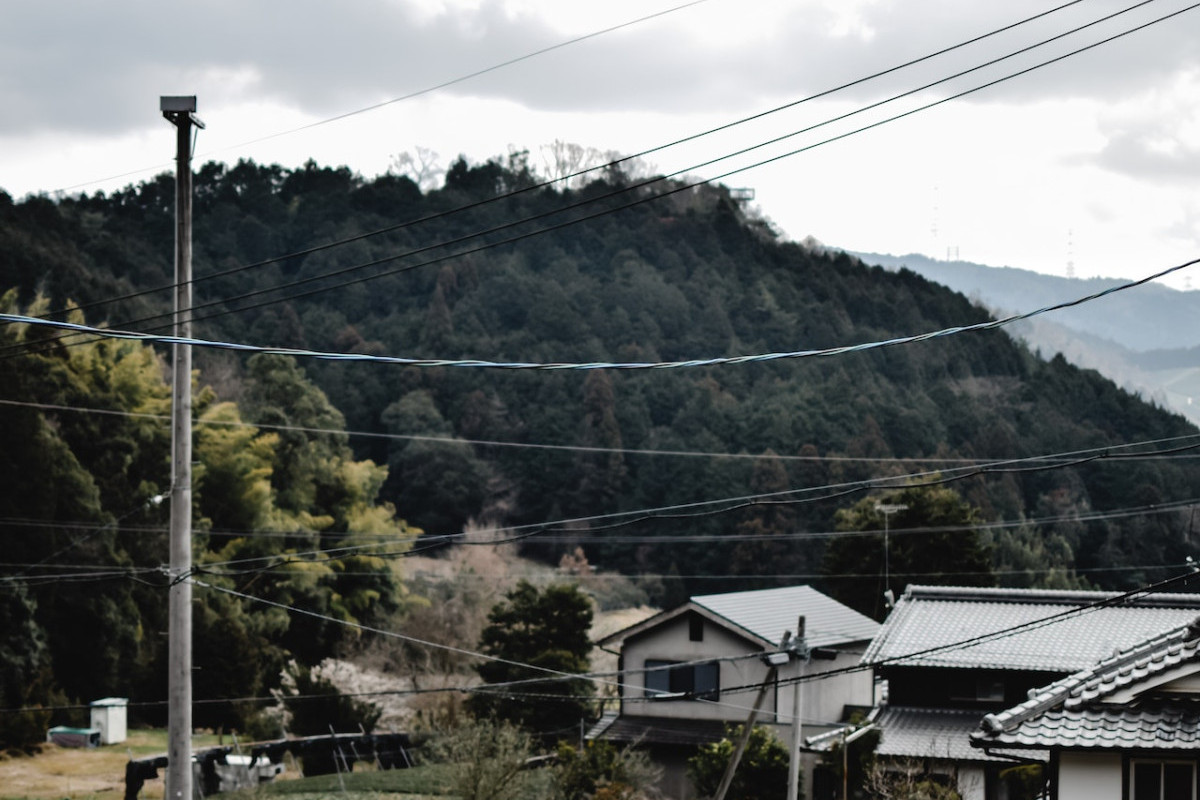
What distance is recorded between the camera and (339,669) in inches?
1405

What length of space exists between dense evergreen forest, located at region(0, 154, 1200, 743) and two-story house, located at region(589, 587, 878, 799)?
318 cm

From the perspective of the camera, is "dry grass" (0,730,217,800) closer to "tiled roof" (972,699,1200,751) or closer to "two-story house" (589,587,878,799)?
"two-story house" (589,587,878,799)

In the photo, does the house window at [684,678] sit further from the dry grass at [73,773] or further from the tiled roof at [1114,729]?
the tiled roof at [1114,729]

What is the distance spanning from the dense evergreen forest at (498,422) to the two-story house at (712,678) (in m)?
3.18

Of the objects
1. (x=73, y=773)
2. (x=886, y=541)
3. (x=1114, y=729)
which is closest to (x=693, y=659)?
(x=886, y=541)

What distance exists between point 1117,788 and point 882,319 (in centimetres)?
7176

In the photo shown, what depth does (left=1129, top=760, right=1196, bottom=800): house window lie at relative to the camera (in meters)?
8.36

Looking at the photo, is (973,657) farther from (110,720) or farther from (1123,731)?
(110,720)

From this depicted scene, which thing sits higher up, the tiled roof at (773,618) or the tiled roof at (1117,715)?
the tiled roof at (1117,715)

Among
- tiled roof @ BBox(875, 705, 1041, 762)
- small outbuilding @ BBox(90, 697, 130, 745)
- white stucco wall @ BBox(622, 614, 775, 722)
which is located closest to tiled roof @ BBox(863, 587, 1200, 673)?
tiled roof @ BBox(875, 705, 1041, 762)

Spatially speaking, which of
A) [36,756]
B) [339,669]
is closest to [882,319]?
[339,669]

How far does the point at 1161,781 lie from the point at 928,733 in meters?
13.7

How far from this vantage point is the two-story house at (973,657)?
68.8 feet

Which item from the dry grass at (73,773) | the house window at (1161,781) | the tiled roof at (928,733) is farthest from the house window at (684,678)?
the house window at (1161,781)
